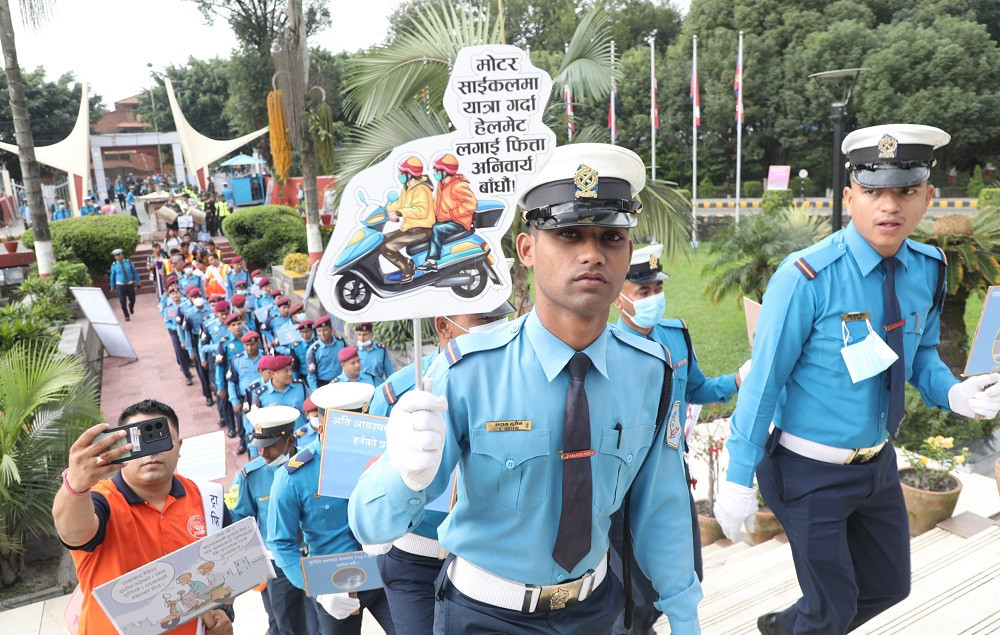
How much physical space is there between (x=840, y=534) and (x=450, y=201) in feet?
6.97

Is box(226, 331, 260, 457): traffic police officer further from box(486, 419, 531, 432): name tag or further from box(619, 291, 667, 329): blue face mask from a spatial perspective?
box(486, 419, 531, 432): name tag

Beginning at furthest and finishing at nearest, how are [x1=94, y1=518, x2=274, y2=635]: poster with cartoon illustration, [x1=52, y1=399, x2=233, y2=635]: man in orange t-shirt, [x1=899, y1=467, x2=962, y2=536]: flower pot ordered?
1. [x1=899, y1=467, x2=962, y2=536]: flower pot
2. [x1=94, y1=518, x2=274, y2=635]: poster with cartoon illustration
3. [x1=52, y1=399, x2=233, y2=635]: man in orange t-shirt

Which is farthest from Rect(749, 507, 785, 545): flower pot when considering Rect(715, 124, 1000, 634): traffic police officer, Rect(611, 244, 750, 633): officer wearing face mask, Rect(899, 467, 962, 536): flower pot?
Rect(715, 124, 1000, 634): traffic police officer

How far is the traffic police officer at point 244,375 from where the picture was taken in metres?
9.38

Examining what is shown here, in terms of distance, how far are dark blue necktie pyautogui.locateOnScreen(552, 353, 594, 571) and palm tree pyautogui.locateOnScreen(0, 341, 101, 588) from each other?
5025 mm

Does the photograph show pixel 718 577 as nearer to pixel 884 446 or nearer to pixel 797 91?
pixel 884 446

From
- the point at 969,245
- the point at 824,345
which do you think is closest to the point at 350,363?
the point at 824,345

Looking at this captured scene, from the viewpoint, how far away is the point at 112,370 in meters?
14.5

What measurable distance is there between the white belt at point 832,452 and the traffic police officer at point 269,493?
2.84 metres

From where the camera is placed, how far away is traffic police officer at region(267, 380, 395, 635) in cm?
395

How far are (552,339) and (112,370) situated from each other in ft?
47.5

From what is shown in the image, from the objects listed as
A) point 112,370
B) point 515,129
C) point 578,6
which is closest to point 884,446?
point 515,129

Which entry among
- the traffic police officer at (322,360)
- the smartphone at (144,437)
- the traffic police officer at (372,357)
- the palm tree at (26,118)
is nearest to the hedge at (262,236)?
the palm tree at (26,118)

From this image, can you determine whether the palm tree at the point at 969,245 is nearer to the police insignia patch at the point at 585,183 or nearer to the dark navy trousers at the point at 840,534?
the dark navy trousers at the point at 840,534
